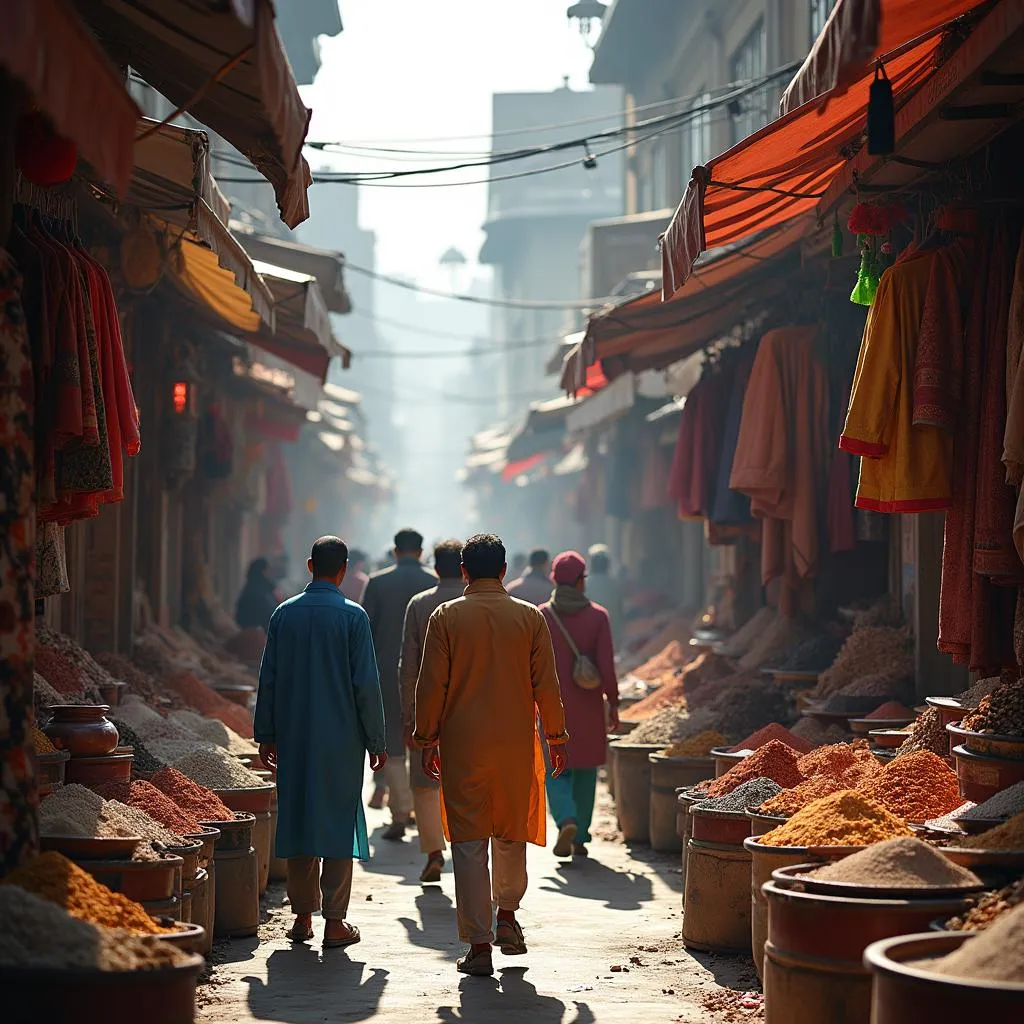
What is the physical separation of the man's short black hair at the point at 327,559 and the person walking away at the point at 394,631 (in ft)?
10.4

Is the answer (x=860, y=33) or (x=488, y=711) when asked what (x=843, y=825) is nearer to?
(x=488, y=711)

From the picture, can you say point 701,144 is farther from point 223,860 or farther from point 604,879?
point 223,860

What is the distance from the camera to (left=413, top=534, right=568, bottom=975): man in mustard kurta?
23.8 feet

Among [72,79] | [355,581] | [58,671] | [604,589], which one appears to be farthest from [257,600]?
[72,79]

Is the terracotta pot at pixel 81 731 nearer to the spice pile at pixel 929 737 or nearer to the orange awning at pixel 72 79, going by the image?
the orange awning at pixel 72 79

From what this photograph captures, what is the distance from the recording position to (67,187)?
316 inches

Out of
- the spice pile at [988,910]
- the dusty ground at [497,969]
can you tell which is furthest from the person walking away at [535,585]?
the spice pile at [988,910]

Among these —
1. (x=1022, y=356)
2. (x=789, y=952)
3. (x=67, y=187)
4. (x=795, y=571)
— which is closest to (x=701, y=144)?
(x=795, y=571)

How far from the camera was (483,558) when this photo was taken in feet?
24.8

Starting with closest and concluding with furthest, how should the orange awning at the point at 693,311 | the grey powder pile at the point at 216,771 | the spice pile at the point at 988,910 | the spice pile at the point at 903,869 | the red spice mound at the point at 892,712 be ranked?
the spice pile at the point at 988,910
the spice pile at the point at 903,869
the grey powder pile at the point at 216,771
the red spice mound at the point at 892,712
the orange awning at the point at 693,311

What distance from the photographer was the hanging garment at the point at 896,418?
6988 mm

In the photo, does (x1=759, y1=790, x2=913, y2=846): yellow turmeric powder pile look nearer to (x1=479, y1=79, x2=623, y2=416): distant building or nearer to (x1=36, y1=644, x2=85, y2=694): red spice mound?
(x1=36, y1=644, x2=85, y2=694): red spice mound

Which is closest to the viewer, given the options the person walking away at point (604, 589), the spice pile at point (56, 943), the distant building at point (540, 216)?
the spice pile at point (56, 943)

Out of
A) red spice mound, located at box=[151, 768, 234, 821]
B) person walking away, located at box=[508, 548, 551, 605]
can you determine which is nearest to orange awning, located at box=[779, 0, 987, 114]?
red spice mound, located at box=[151, 768, 234, 821]
